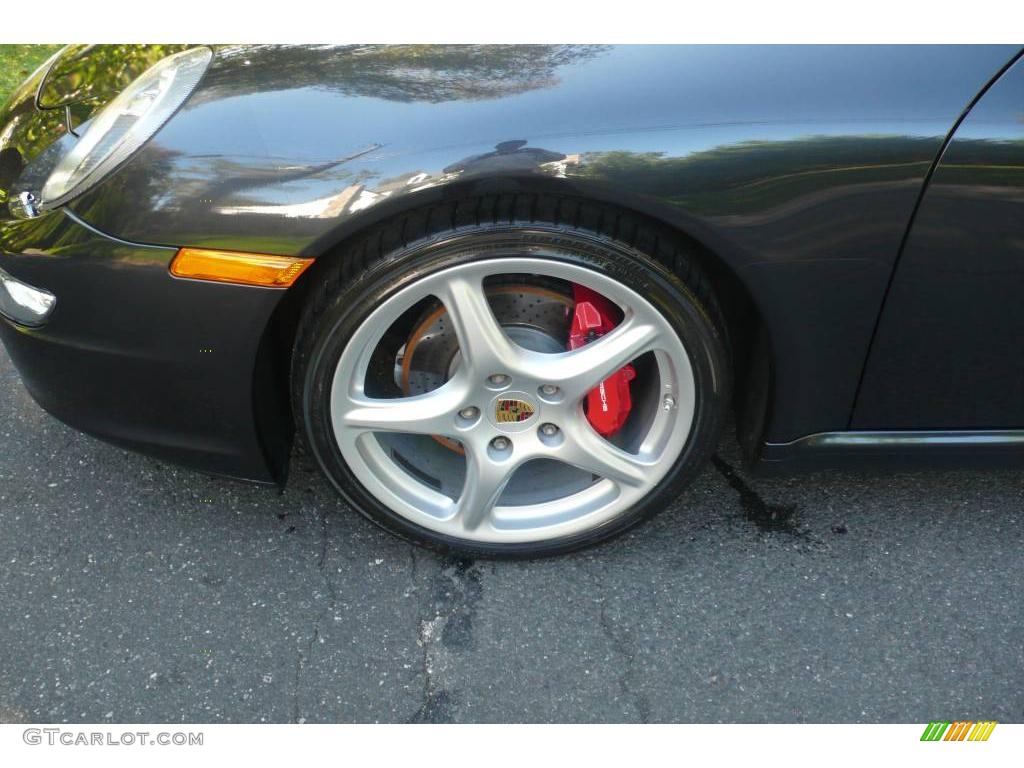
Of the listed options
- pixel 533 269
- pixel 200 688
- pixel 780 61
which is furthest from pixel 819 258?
pixel 200 688

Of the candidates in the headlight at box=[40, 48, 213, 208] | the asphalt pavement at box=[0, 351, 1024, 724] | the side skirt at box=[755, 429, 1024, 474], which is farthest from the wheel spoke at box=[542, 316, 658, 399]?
the headlight at box=[40, 48, 213, 208]

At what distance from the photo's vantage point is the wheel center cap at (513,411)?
195 cm

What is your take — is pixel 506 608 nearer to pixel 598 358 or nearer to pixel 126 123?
pixel 598 358

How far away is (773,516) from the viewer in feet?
7.50

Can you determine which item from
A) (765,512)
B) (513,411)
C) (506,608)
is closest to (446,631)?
(506,608)

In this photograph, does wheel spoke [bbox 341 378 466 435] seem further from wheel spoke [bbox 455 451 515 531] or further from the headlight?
the headlight

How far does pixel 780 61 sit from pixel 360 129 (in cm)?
76

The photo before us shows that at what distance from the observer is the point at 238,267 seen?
1.72 m

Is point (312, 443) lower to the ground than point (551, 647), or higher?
higher

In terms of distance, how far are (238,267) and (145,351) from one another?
283 millimetres

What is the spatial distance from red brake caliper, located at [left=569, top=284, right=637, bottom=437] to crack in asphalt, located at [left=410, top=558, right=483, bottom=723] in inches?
17.9

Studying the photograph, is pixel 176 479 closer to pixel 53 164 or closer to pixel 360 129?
pixel 53 164

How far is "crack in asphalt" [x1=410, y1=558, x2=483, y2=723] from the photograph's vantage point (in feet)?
6.19

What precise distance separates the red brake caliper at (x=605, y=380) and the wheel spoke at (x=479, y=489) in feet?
0.78
